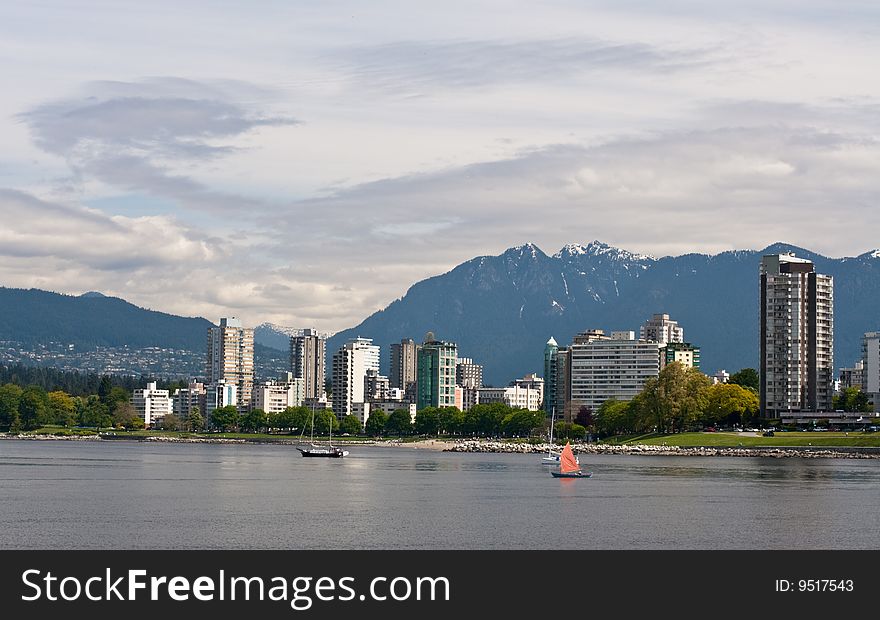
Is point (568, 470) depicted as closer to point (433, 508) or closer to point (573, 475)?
point (573, 475)

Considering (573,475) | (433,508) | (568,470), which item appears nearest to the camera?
(433,508)

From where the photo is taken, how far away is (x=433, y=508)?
312 ft

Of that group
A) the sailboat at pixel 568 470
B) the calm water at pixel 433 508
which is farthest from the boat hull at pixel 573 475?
the calm water at pixel 433 508

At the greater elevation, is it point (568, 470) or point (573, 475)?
point (568, 470)

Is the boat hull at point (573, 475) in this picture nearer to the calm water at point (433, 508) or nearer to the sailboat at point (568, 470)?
the sailboat at point (568, 470)

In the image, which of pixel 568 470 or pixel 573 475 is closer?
pixel 573 475

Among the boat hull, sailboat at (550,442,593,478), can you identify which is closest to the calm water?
the boat hull

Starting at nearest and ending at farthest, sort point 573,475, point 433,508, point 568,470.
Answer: point 433,508, point 573,475, point 568,470

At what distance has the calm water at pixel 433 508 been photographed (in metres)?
74.2

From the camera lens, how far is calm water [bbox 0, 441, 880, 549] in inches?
2921

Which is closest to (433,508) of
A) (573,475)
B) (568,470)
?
(573,475)

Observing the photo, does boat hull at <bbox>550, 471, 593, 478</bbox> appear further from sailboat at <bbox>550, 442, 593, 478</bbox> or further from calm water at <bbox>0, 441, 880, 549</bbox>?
calm water at <bbox>0, 441, 880, 549</bbox>
